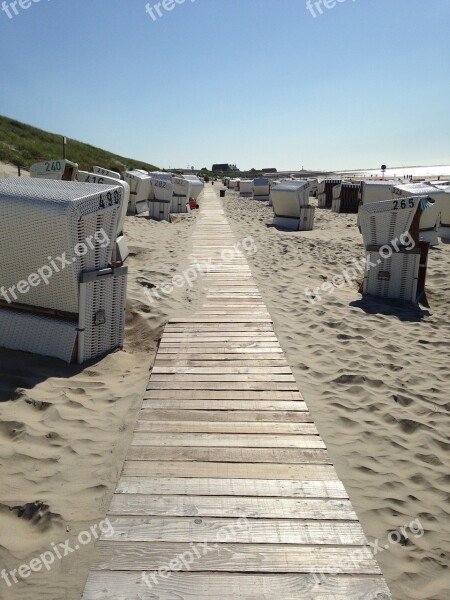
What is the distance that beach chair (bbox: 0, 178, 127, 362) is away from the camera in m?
3.99

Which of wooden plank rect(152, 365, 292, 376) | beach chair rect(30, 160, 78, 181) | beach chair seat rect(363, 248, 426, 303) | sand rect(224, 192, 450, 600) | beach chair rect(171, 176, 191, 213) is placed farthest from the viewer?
beach chair rect(171, 176, 191, 213)

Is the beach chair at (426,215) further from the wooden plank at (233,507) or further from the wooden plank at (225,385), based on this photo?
the wooden plank at (233,507)

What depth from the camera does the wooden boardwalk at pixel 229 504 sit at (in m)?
2.04

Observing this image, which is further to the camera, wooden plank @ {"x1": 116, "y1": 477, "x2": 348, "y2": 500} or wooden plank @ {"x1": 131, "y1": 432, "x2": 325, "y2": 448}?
wooden plank @ {"x1": 131, "y1": 432, "x2": 325, "y2": 448}

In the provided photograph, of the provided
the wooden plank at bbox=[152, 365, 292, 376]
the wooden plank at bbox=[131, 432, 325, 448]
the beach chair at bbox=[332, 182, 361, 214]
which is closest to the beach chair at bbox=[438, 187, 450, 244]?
the beach chair at bbox=[332, 182, 361, 214]

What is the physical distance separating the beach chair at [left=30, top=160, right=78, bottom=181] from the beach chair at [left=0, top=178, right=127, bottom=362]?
496 centimetres

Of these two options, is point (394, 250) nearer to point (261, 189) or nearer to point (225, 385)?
point (225, 385)

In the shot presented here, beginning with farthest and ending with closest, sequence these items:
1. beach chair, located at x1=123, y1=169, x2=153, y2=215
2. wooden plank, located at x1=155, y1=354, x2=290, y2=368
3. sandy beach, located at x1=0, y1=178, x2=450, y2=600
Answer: beach chair, located at x1=123, y1=169, x2=153, y2=215
wooden plank, located at x1=155, y1=354, x2=290, y2=368
sandy beach, located at x1=0, y1=178, x2=450, y2=600

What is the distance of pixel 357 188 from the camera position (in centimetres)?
2159

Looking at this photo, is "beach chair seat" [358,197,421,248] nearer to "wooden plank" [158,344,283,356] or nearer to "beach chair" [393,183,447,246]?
"wooden plank" [158,344,283,356]

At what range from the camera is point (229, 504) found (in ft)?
8.21

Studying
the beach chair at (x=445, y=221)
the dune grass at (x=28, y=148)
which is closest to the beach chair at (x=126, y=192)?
the beach chair at (x=445, y=221)

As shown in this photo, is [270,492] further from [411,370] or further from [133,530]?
[411,370]

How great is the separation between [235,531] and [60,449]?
56.2 inches
